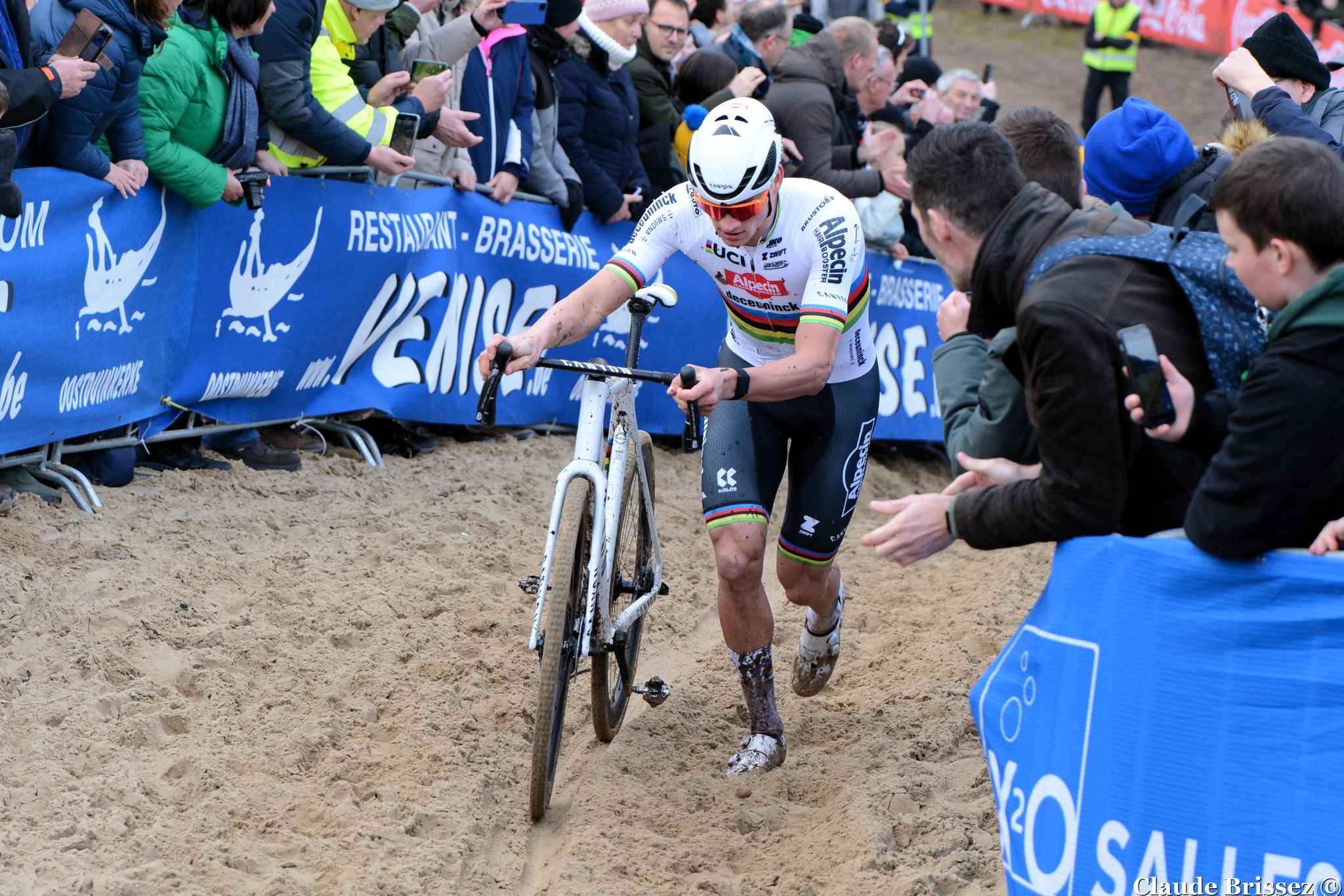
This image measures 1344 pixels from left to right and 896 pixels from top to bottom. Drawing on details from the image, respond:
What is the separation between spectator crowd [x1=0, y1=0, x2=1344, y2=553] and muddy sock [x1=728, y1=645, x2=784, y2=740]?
5.26ft

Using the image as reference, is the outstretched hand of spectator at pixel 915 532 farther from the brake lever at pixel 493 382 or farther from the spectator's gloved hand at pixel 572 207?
the spectator's gloved hand at pixel 572 207

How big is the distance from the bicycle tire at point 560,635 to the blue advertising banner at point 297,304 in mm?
2945

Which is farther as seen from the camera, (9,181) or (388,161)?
(388,161)

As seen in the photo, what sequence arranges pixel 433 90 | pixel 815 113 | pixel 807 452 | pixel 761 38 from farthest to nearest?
pixel 761 38, pixel 815 113, pixel 433 90, pixel 807 452

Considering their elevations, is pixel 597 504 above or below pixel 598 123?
below

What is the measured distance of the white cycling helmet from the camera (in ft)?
13.7

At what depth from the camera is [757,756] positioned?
4.82 m

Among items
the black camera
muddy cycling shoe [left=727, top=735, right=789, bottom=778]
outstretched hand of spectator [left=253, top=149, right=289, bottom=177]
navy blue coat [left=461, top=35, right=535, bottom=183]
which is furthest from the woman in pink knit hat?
muddy cycling shoe [left=727, top=735, right=789, bottom=778]

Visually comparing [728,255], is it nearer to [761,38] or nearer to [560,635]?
[560,635]

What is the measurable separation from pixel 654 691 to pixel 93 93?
3.47 metres

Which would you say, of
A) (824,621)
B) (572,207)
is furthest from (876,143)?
(824,621)

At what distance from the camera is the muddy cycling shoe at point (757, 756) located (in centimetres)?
477

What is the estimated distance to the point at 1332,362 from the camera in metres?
2.53

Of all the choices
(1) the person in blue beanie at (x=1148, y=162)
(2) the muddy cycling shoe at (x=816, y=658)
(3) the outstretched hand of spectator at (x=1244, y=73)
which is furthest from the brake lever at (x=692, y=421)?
(3) the outstretched hand of spectator at (x=1244, y=73)
